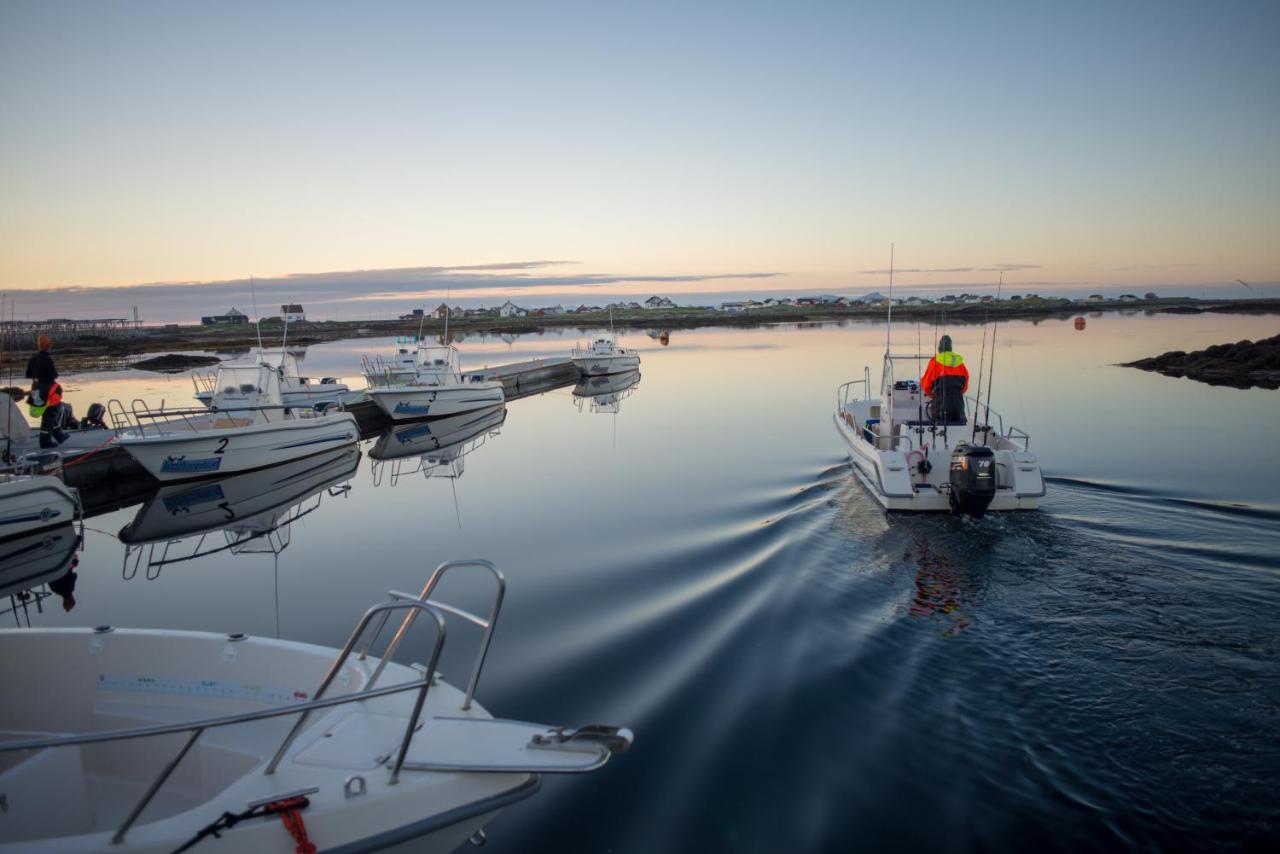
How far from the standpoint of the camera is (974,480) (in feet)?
34.4

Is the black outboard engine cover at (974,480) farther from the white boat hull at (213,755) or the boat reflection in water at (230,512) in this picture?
the boat reflection in water at (230,512)

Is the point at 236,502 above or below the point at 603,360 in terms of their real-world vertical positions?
below

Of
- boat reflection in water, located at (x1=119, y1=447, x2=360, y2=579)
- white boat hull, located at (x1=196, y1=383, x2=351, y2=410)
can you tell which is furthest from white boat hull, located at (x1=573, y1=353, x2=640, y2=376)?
boat reflection in water, located at (x1=119, y1=447, x2=360, y2=579)

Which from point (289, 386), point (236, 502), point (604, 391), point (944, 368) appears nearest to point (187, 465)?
point (236, 502)

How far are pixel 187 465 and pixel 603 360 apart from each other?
27.2m

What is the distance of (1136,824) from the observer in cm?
468

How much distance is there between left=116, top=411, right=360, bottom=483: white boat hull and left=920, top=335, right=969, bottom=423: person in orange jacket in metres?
16.0

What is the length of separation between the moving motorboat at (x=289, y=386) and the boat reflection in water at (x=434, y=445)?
2.84m

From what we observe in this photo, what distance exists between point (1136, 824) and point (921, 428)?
8.34 metres

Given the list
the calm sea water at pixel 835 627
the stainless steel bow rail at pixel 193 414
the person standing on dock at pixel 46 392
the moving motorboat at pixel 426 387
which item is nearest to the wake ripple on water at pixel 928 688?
the calm sea water at pixel 835 627

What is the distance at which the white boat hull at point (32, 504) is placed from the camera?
12336mm

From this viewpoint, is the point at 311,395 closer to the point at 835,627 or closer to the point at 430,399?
the point at 430,399

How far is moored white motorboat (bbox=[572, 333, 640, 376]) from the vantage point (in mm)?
42719

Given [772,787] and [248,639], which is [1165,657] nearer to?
[772,787]
